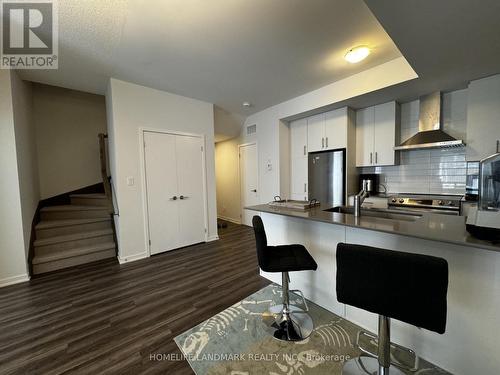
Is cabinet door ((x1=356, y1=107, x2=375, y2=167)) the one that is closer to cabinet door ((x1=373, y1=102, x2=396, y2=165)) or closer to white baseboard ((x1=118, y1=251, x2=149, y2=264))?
cabinet door ((x1=373, y1=102, x2=396, y2=165))

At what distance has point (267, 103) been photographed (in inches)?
168

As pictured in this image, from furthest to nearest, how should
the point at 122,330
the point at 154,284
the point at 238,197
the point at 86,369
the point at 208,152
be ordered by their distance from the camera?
the point at 238,197, the point at 208,152, the point at 154,284, the point at 122,330, the point at 86,369

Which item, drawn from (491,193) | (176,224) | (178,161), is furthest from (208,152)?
(491,193)

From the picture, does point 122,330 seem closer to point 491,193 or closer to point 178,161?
point 178,161

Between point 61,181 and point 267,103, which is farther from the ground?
point 267,103

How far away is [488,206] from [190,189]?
377 centimetres

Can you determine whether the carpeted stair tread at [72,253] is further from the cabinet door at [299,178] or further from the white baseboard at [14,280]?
the cabinet door at [299,178]

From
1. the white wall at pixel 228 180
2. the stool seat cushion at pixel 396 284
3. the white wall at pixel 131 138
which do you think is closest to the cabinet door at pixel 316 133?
the white wall at pixel 228 180

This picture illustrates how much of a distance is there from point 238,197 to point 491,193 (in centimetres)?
483

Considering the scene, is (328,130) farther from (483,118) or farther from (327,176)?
(483,118)

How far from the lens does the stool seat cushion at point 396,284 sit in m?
0.96

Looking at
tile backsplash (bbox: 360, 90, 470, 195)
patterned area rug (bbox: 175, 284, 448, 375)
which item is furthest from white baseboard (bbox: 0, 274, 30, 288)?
tile backsplash (bbox: 360, 90, 470, 195)

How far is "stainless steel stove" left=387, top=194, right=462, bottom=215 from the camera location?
2.74 m

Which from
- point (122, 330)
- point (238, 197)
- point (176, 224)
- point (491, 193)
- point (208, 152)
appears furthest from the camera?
point (238, 197)
